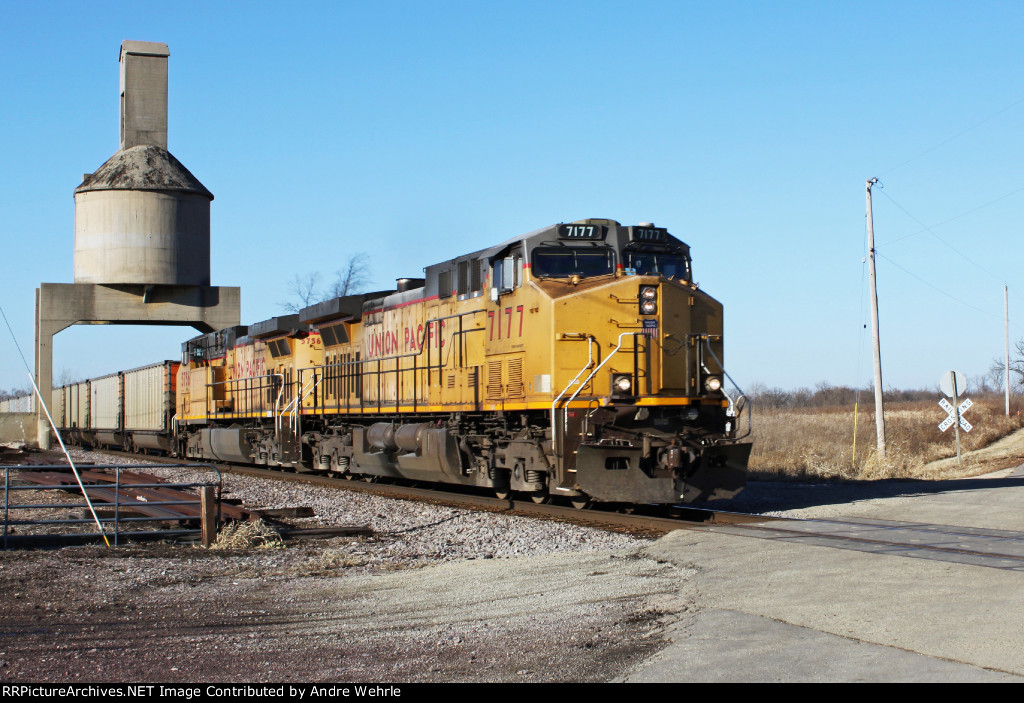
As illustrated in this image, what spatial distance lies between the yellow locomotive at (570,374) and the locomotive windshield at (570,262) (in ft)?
0.05

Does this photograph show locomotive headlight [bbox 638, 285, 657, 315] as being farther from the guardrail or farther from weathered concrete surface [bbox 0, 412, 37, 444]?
weathered concrete surface [bbox 0, 412, 37, 444]

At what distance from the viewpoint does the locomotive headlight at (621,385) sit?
12.0 m

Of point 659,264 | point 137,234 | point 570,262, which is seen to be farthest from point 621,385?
point 137,234

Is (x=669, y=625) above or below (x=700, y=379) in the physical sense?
below

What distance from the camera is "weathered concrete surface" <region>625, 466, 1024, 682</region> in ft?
16.5

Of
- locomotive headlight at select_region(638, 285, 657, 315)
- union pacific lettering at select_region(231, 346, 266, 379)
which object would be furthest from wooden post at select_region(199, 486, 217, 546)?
union pacific lettering at select_region(231, 346, 266, 379)

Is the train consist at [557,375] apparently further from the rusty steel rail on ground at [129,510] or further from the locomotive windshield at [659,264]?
the rusty steel rail on ground at [129,510]

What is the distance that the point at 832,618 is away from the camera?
6203 mm

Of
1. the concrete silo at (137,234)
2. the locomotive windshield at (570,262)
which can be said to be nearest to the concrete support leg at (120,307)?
the concrete silo at (137,234)

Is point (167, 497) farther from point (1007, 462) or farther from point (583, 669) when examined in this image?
point (1007, 462)

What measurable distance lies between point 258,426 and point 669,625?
1908cm

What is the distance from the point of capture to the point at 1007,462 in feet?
76.4

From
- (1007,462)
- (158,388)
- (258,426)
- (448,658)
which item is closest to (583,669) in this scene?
(448,658)

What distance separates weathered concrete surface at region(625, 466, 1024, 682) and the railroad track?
494 millimetres
